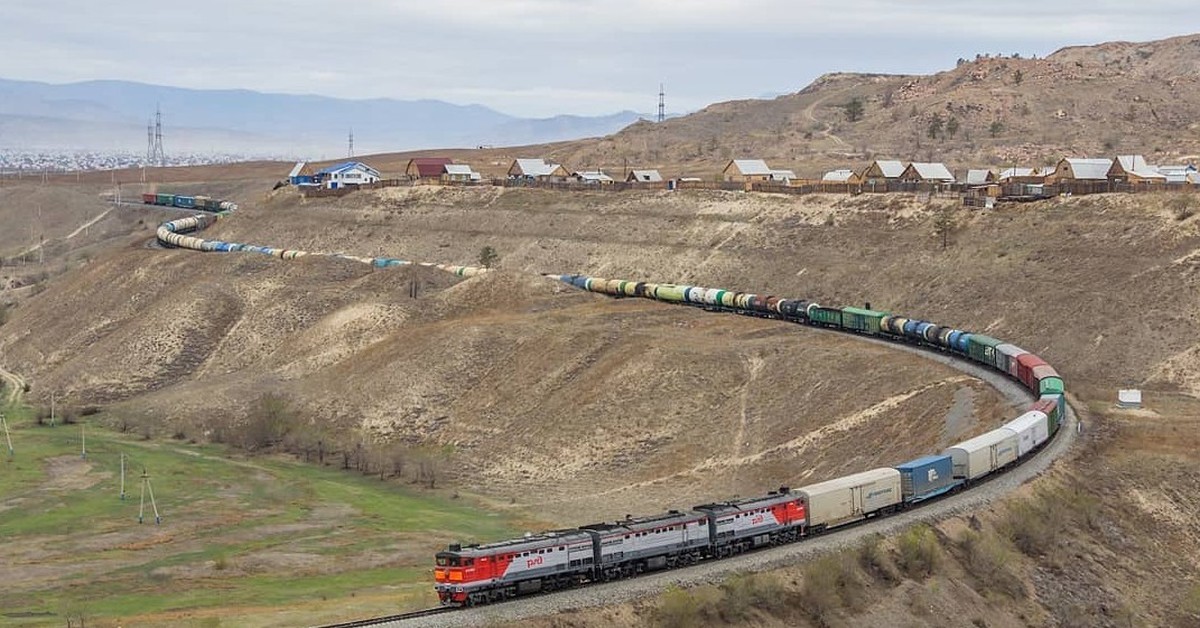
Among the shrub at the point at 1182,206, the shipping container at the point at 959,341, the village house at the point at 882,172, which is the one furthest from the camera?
the village house at the point at 882,172

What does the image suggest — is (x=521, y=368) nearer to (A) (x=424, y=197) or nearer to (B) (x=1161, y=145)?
(A) (x=424, y=197)

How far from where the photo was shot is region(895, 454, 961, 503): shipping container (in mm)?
60656

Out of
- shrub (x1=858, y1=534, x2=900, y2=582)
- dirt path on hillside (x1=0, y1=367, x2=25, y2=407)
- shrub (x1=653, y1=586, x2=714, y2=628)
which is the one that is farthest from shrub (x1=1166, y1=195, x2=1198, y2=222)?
dirt path on hillside (x1=0, y1=367, x2=25, y2=407)

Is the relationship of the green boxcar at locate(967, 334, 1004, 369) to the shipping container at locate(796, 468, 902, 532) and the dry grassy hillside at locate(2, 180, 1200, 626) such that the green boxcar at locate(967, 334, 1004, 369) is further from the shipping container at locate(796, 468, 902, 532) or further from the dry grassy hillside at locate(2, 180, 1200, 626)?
the shipping container at locate(796, 468, 902, 532)

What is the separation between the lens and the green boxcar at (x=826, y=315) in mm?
104062

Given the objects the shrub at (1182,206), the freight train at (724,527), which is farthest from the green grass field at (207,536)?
the shrub at (1182,206)

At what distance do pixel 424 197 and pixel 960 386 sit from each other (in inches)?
4191

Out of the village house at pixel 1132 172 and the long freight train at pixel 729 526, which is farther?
the village house at pixel 1132 172

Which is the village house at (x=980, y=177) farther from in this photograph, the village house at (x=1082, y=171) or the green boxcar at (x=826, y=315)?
the green boxcar at (x=826, y=315)

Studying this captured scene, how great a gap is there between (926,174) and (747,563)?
99.1 m

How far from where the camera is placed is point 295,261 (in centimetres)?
14488

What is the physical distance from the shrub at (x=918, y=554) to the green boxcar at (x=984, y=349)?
33.2 meters

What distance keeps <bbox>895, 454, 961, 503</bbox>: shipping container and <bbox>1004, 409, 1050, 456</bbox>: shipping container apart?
16.1ft

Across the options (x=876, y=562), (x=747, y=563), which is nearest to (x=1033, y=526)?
(x=876, y=562)
